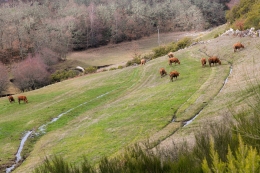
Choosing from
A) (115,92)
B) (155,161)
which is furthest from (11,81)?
(155,161)

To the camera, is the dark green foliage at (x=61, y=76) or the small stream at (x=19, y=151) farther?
the dark green foliage at (x=61, y=76)

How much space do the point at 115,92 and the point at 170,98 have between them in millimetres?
10198

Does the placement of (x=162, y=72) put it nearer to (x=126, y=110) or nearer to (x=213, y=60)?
(x=213, y=60)

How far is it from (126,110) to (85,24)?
68.6 meters

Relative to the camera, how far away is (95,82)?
36188 mm

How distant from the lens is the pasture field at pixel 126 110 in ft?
49.0

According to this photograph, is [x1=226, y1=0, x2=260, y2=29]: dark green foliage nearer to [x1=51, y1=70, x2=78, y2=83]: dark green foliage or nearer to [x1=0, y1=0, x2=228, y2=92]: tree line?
[x1=51, y1=70, x2=78, y2=83]: dark green foliage

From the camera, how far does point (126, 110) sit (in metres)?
21.1

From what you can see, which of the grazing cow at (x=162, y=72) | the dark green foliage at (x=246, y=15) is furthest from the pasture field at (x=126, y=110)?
the dark green foliage at (x=246, y=15)

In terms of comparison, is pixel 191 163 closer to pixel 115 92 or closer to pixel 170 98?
pixel 170 98

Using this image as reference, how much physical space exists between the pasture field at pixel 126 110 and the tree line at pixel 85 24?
1248 inches

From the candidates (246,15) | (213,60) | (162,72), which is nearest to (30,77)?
(162,72)

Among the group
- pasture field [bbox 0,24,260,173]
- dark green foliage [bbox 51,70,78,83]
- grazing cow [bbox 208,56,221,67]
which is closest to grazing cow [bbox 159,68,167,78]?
pasture field [bbox 0,24,260,173]

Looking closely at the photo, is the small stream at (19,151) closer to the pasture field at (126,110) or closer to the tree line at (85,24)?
the pasture field at (126,110)
